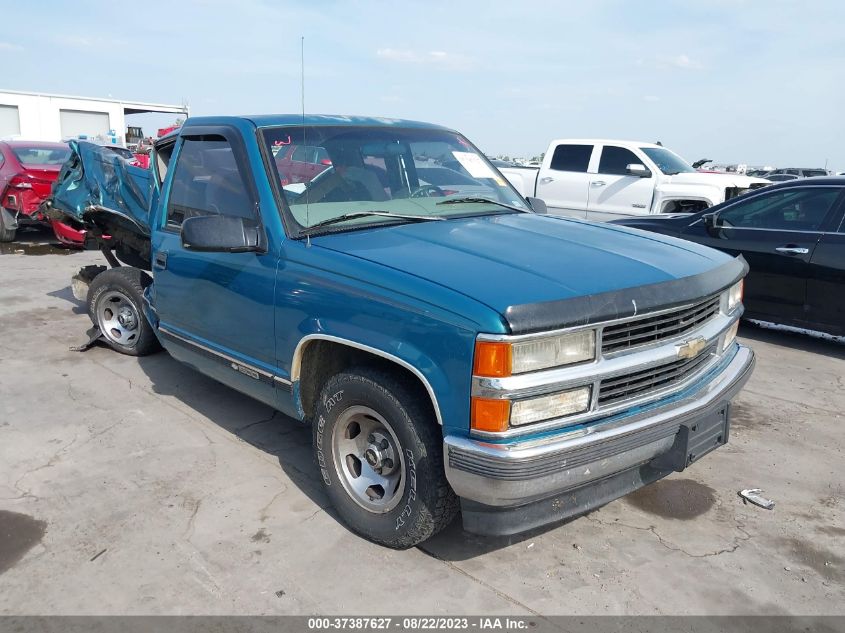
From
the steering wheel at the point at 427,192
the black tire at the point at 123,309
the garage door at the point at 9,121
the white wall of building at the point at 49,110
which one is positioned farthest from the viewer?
the white wall of building at the point at 49,110

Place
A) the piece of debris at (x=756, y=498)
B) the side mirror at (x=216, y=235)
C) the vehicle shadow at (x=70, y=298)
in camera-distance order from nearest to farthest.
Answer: the side mirror at (x=216, y=235) → the piece of debris at (x=756, y=498) → the vehicle shadow at (x=70, y=298)

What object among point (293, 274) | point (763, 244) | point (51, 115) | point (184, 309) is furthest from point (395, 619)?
point (51, 115)

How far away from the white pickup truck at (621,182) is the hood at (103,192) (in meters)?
7.62

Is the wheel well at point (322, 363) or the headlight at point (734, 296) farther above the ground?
the headlight at point (734, 296)

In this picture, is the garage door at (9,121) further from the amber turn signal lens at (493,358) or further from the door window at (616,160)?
the amber turn signal lens at (493,358)

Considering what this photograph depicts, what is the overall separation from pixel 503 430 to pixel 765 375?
407 cm

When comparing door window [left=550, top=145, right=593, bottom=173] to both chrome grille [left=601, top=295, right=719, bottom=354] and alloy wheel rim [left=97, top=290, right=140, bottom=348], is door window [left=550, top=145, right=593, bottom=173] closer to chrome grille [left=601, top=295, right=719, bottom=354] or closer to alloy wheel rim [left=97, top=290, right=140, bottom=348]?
alloy wheel rim [left=97, top=290, right=140, bottom=348]

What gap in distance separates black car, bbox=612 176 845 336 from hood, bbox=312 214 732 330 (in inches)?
128

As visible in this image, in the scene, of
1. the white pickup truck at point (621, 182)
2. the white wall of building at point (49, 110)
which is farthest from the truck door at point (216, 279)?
the white wall of building at point (49, 110)

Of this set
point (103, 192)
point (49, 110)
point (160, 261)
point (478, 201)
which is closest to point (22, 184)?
point (103, 192)

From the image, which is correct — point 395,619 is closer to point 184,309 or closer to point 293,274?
point 293,274

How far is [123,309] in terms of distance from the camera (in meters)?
5.98

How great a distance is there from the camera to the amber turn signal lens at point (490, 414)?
2.52 meters

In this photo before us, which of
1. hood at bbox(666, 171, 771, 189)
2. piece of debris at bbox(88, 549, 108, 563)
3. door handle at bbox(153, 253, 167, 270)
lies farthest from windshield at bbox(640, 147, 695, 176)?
piece of debris at bbox(88, 549, 108, 563)
